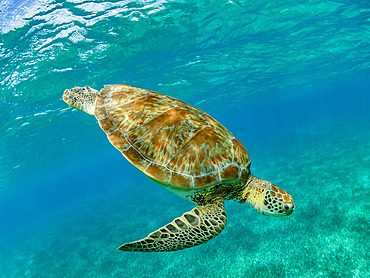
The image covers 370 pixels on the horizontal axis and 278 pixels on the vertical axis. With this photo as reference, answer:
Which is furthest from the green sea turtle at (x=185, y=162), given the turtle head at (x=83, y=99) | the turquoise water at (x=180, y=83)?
the turquoise water at (x=180, y=83)

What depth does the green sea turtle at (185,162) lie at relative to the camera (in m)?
3.06

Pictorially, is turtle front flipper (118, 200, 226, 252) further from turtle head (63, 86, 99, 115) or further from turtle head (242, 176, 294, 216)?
turtle head (63, 86, 99, 115)

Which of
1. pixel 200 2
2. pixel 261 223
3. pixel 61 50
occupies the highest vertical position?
pixel 200 2

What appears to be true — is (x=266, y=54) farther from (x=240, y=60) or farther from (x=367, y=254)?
(x=367, y=254)

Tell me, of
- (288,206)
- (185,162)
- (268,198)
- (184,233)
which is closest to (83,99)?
(185,162)

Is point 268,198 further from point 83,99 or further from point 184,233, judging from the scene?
point 83,99

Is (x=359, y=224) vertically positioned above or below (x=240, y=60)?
below

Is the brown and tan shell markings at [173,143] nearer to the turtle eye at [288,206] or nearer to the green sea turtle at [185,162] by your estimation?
the green sea turtle at [185,162]

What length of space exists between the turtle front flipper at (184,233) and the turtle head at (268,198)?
69cm

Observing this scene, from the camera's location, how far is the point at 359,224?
6848 mm

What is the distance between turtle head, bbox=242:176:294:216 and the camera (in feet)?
11.2

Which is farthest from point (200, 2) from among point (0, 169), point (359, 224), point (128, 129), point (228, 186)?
point (0, 169)

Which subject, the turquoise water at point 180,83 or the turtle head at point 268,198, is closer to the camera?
the turtle head at point 268,198

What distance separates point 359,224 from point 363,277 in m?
2.10
